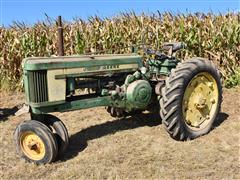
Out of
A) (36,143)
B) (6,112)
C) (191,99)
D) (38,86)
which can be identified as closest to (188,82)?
(191,99)

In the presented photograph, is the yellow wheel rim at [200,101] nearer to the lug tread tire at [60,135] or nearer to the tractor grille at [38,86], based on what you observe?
the lug tread tire at [60,135]

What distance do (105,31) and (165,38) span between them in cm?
158

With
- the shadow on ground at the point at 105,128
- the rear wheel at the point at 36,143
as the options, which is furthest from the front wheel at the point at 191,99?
the rear wheel at the point at 36,143

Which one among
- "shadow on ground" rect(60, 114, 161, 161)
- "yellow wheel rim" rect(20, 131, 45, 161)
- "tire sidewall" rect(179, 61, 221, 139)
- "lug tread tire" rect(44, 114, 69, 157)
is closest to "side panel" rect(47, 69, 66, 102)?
"lug tread tire" rect(44, 114, 69, 157)

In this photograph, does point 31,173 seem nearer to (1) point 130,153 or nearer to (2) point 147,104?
(1) point 130,153

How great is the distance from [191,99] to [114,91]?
1110mm

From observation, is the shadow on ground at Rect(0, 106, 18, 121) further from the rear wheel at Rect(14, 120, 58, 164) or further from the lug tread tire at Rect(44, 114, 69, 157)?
the lug tread tire at Rect(44, 114, 69, 157)

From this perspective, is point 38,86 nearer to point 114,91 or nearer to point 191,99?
point 114,91

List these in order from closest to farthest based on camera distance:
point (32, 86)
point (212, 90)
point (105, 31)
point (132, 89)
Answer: point (32, 86) → point (132, 89) → point (212, 90) → point (105, 31)

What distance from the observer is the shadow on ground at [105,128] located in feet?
18.4

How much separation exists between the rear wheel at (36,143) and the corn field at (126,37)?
478 cm

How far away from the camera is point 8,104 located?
9.34 metres

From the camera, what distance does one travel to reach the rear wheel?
495cm

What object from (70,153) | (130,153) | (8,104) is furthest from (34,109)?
(8,104)
